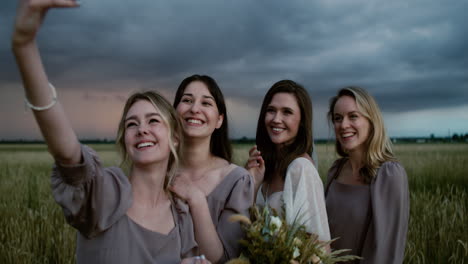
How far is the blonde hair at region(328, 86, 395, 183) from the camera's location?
134 inches

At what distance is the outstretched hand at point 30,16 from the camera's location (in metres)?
1.43

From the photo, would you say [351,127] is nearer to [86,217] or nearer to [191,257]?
[191,257]

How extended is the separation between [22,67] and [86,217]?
0.85m

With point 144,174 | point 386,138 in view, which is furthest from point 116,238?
point 386,138

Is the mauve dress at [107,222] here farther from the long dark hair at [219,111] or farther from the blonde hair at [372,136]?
the blonde hair at [372,136]

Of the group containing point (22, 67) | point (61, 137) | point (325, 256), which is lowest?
point (325, 256)

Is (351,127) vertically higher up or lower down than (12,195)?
higher up

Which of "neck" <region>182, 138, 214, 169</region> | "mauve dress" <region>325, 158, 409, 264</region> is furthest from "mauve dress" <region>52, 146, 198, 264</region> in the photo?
"mauve dress" <region>325, 158, 409, 264</region>

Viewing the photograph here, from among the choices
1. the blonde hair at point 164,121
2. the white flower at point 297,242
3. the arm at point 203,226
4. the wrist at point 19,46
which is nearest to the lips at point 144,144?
the blonde hair at point 164,121

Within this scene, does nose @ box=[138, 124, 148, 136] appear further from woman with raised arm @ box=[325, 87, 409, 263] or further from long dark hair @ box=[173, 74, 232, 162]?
woman with raised arm @ box=[325, 87, 409, 263]

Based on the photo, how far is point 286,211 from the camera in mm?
2812

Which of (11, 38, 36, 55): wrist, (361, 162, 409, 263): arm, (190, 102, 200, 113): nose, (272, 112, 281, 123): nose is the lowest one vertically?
(361, 162, 409, 263): arm

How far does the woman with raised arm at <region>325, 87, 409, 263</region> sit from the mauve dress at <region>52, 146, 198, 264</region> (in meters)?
1.53

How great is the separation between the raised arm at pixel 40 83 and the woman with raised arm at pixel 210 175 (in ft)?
3.32
